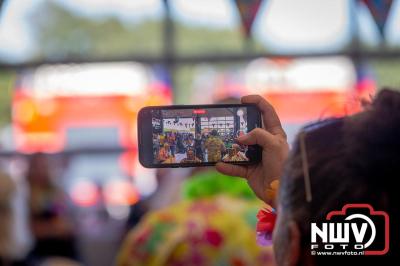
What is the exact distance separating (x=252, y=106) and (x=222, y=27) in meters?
4.70

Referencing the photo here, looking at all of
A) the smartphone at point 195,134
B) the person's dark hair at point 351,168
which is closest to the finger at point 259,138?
the smartphone at point 195,134

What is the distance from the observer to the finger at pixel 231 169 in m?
0.95

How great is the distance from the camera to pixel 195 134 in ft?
3.15

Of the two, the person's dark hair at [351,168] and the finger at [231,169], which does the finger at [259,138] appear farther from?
the person's dark hair at [351,168]

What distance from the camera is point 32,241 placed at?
12.4 feet

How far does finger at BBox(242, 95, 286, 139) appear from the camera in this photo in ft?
3.13

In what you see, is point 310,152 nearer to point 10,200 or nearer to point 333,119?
point 333,119

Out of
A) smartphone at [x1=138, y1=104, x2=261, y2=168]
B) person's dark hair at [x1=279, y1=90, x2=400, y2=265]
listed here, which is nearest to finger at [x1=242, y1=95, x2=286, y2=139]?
smartphone at [x1=138, y1=104, x2=261, y2=168]

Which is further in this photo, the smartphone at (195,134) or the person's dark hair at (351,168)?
the smartphone at (195,134)

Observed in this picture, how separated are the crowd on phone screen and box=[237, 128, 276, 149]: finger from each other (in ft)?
0.04

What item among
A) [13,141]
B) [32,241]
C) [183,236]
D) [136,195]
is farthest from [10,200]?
[13,141]

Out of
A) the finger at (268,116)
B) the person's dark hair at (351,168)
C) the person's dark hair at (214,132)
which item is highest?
the finger at (268,116)

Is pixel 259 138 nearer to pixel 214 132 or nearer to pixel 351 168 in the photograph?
pixel 214 132

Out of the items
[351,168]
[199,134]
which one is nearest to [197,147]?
[199,134]
